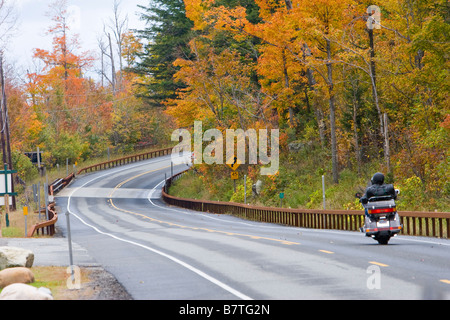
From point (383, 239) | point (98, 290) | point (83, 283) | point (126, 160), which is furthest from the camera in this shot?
point (126, 160)

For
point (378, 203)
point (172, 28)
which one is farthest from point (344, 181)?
point (172, 28)

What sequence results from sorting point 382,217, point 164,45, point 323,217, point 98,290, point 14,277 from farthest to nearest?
point 164,45 < point 323,217 < point 382,217 < point 14,277 < point 98,290

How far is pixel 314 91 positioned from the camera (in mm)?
41375

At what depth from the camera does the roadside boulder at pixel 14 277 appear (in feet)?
36.8

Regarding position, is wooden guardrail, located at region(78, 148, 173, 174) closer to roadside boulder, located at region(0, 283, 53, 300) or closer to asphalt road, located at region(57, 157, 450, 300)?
asphalt road, located at region(57, 157, 450, 300)

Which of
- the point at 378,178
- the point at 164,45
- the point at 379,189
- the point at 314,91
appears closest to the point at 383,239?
the point at 379,189

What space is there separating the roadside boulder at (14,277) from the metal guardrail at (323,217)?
1287cm

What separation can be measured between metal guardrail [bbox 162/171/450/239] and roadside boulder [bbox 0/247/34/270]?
12.5 metres

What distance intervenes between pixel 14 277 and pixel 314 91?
32.4m

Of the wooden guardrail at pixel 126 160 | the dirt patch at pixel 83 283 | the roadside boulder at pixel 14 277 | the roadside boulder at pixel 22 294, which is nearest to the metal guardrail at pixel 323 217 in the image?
the dirt patch at pixel 83 283

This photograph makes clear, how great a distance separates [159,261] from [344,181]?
2194 cm

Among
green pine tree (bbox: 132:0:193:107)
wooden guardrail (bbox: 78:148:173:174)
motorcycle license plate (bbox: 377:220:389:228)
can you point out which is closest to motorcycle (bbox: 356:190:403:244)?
motorcycle license plate (bbox: 377:220:389:228)

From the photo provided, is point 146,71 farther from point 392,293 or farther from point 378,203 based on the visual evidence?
point 392,293

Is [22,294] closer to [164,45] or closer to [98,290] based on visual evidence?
[98,290]
